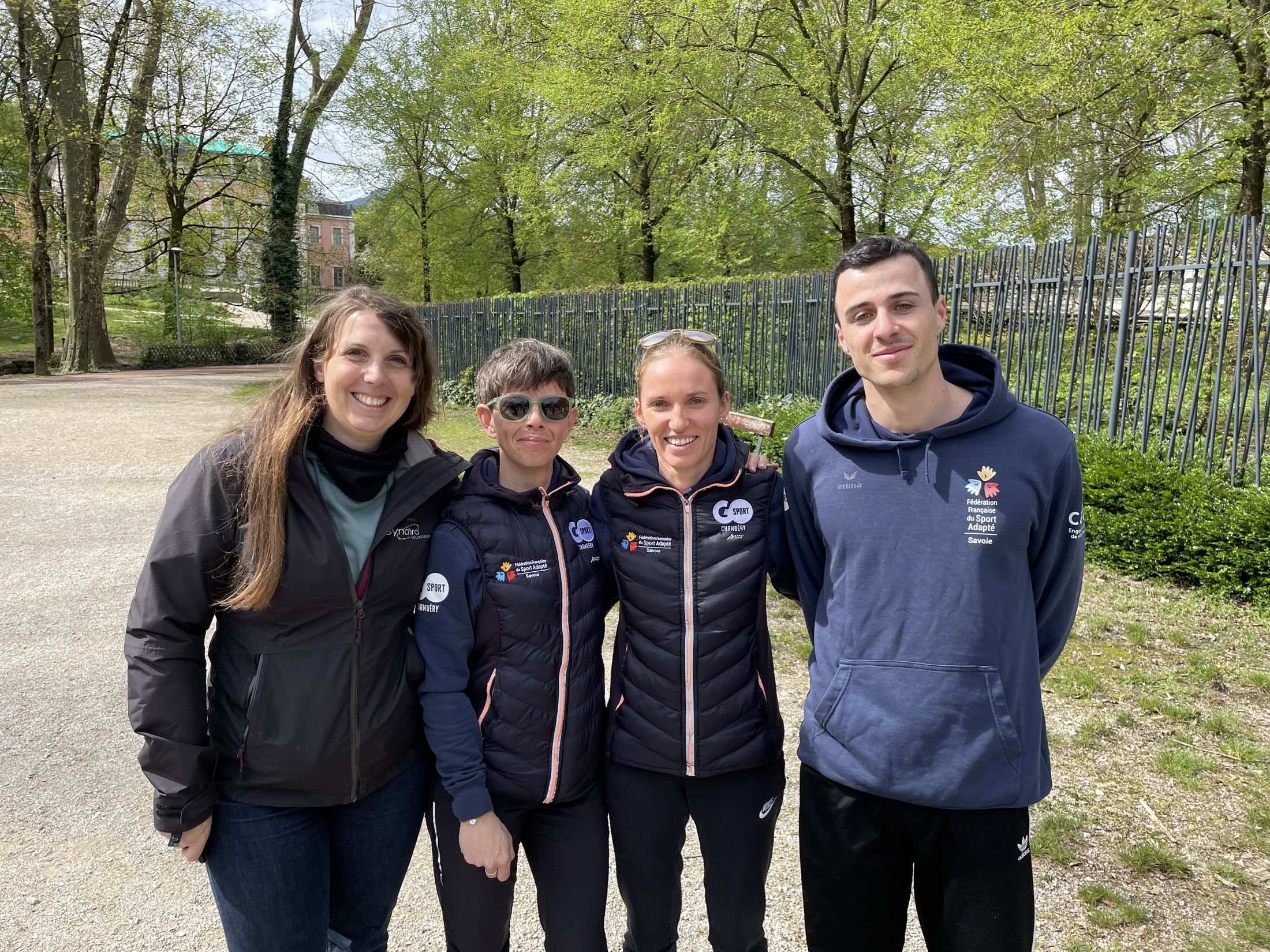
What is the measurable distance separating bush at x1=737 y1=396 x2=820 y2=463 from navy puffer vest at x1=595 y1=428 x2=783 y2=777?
6.15 meters

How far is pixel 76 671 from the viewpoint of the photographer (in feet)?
15.2

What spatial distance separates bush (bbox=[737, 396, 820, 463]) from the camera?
9109 mm

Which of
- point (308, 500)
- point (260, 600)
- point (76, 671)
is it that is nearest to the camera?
point (260, 600)

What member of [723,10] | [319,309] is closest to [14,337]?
[723,10]

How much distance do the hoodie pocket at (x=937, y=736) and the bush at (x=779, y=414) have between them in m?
6.44

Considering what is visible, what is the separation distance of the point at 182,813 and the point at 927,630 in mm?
1646

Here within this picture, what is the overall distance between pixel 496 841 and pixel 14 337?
167 feet

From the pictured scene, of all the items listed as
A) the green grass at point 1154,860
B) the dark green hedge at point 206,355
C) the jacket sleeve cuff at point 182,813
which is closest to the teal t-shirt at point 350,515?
the jacket sleeve cuff at point 182,813

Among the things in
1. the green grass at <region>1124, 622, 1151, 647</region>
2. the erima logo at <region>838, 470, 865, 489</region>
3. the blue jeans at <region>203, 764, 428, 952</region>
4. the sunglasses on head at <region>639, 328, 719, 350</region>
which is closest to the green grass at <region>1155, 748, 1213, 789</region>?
the green grass at <region>1124, 622, 1151, 647</region>

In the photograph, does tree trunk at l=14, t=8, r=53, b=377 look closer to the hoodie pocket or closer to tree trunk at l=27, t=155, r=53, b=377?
tree trunk at l=27, t=155, r=53, b=377

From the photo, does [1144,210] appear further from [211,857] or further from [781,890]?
[211,857]

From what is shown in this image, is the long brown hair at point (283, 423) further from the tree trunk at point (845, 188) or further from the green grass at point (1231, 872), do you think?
the tree trunk at point (845, 188)

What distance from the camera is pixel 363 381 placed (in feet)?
6.48

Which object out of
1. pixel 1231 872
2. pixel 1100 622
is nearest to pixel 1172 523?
pixel 1100 622
